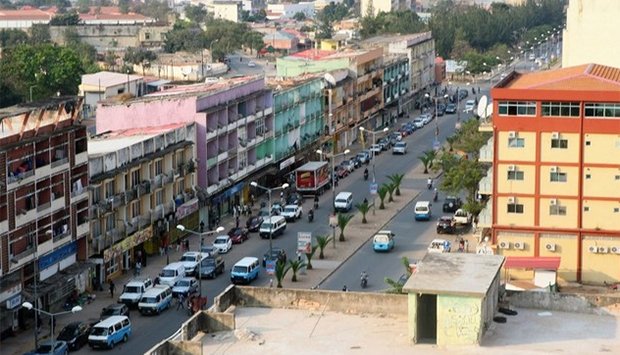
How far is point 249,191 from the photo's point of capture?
76312 mm

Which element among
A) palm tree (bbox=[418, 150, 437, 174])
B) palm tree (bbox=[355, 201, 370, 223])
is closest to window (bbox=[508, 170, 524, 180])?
palm tree (bbox=[355, 201, 370, 223])

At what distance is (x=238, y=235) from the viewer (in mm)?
66125

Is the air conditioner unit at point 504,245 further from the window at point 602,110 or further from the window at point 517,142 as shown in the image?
the window at point 602,110

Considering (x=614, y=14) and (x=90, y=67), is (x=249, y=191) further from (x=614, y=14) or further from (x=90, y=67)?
(x=90, y=67)

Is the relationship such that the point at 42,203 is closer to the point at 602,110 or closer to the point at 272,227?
the point at 272,227

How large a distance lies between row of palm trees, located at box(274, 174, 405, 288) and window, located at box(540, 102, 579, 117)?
11969 mm

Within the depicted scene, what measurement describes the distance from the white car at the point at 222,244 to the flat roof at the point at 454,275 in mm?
34221

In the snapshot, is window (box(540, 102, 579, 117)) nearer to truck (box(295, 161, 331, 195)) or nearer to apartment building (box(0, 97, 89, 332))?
apartment building (box(0, 97, 89, 332))

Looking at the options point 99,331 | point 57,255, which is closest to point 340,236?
point 57,255

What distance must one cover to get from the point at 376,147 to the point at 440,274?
→ 219 ft

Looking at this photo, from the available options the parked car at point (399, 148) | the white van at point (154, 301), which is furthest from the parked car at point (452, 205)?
the white van at point (154, 301)

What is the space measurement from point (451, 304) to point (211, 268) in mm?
33043

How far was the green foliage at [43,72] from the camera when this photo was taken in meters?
124

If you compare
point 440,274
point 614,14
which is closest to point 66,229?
point 440,274
